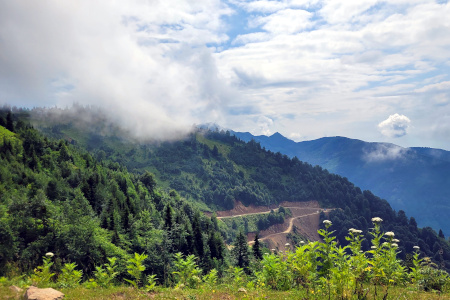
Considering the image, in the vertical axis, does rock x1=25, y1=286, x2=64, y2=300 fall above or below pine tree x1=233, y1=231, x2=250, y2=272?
above

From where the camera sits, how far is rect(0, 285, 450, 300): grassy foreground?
12.5 m

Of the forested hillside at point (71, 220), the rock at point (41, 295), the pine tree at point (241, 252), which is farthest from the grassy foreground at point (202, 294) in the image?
the pine tree at point (241, 252)

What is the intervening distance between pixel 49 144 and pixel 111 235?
201 ft

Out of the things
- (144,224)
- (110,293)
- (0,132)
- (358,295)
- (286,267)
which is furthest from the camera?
(0,132)

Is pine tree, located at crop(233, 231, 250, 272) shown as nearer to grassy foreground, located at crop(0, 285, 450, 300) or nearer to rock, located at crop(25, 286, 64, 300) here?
grassy foreground, located at crop(0, 285, 450, 300)

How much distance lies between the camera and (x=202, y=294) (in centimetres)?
1417

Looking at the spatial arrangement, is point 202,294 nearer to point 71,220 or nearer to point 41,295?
point 41,295

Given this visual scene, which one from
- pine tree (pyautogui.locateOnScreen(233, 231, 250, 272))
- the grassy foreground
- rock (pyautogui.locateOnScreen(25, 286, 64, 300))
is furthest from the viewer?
pine tree (pyautogui.locateOnScreen(233, 231, 250, 272))

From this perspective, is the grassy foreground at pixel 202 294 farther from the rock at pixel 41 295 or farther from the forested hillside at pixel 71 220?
the forested hillside at pixel 71 220

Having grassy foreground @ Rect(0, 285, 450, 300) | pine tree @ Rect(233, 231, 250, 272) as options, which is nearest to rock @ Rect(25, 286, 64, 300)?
grassy foreground @ Rect(0, 285, 450, 300)

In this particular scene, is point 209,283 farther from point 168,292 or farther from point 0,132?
point 0,132

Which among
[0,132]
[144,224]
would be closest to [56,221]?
[144,224]

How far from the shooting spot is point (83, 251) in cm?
4078

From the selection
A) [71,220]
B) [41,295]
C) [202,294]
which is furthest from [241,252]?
[41,295]
